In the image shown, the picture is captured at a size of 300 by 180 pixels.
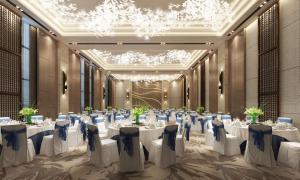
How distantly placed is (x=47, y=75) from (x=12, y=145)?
5318 mm

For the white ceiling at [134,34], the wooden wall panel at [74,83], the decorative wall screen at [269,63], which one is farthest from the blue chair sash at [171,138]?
the wooden wall panel at [74,83]

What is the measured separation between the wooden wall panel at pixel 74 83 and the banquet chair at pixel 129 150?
8.41 metres

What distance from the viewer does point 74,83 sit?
1302cm

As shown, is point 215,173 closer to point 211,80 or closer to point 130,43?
point 130,43

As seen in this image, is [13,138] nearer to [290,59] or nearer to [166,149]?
[166,149]

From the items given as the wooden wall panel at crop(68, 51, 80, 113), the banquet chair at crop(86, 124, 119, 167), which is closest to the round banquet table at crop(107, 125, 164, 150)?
the banquet chair at crop(86, 124, 119, 167)

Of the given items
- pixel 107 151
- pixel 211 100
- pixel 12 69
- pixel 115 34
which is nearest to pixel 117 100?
pixel 211 100

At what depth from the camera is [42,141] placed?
232 inches

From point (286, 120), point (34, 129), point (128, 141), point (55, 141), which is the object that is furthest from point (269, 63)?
point (34, 129)

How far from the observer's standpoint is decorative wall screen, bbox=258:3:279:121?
265 inches

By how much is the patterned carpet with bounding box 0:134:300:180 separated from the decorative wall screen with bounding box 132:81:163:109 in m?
24.0

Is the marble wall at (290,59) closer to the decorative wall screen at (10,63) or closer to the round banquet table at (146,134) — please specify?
the round banquet table at (146,134)

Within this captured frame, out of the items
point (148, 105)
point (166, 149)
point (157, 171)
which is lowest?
point (157, 171)

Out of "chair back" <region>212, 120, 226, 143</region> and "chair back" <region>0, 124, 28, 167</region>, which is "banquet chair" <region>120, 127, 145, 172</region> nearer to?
"chair back" <region>0, 124, 28, 167</region>
